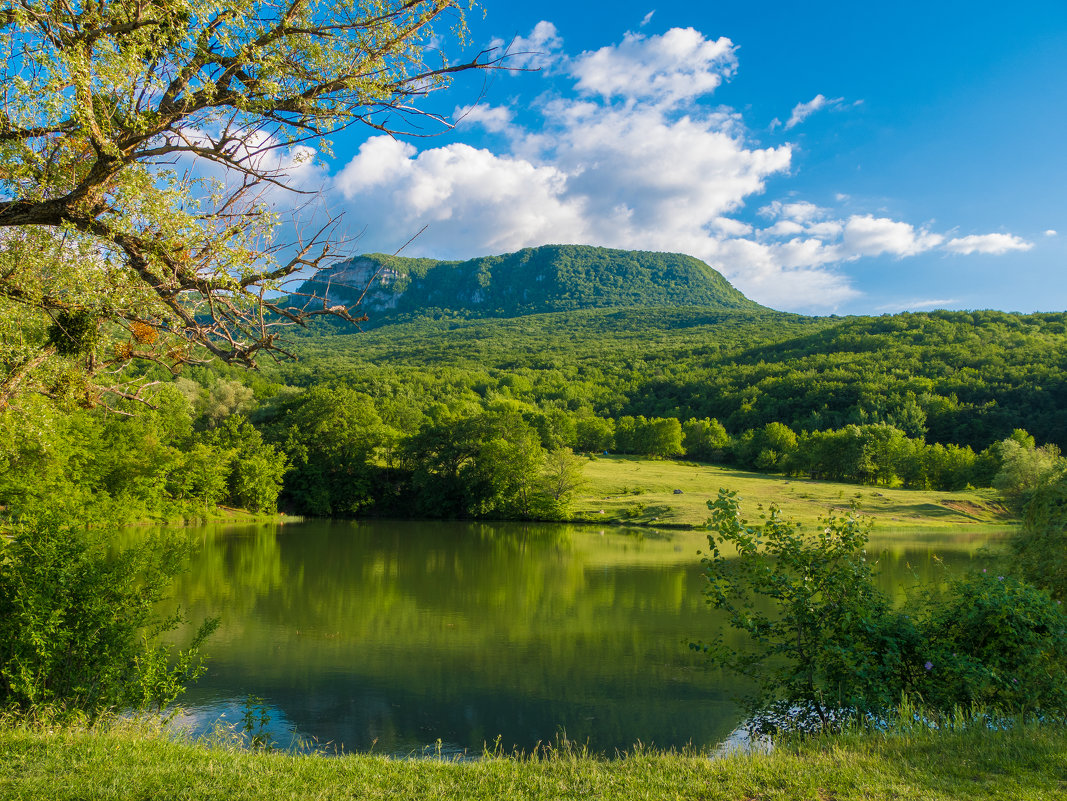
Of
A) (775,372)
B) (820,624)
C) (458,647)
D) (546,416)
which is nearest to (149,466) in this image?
(458,647)

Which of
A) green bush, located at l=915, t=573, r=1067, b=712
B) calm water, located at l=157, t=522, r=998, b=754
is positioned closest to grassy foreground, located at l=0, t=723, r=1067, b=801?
green bush, located at l=915, t=573, r=1067, b=712

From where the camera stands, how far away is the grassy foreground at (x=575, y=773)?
4984mm

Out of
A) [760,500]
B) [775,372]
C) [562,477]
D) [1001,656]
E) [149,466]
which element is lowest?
[760,500]

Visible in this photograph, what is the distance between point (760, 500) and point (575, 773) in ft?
150

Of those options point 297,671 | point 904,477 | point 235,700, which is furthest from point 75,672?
point 904,477

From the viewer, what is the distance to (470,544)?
111 feet

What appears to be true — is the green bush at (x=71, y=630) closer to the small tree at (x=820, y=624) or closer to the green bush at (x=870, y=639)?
the small tree at (x=820, y=624)

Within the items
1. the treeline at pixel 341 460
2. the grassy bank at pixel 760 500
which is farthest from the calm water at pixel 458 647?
the grassy bank at pixel 760 500

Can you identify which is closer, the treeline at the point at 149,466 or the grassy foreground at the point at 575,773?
the grassy foreground at the point at 575,773

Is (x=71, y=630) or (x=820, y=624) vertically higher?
(x=820, y=624)

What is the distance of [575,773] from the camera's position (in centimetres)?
580

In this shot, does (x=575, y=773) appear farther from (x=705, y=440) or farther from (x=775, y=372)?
(x=775, y=372)

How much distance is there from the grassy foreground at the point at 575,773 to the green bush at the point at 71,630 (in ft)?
6.45

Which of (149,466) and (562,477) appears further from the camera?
(562,477)
